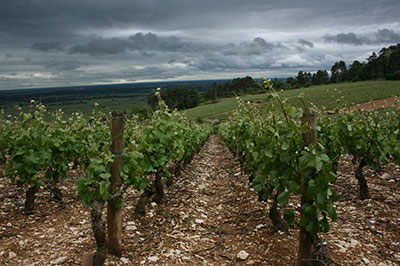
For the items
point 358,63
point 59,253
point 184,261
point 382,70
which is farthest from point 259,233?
point 358,63

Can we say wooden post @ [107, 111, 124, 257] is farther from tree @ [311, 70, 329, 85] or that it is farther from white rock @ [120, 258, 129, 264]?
tree @ [311, 70, 329, 85]

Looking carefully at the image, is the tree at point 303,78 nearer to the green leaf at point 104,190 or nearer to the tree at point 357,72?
the tree at point 357,72

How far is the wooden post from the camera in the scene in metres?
3.47

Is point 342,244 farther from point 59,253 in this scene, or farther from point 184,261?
point 59,253

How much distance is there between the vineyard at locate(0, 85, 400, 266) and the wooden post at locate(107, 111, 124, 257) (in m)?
0.01

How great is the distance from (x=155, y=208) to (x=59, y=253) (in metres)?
2.16

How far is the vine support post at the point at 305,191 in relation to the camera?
2.85m

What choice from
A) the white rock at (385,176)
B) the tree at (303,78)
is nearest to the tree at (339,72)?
the tree at (303,78)

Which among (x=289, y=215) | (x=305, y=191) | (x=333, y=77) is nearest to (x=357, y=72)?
(x=333, y=77)

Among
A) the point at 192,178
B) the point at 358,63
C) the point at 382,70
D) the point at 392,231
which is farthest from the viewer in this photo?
the point at 358,63

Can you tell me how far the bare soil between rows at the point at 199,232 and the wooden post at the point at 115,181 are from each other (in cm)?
22

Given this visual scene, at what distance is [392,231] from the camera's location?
4.16 meters

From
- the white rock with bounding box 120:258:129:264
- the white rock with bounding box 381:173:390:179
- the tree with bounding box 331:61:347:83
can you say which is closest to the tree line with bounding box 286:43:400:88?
the tree with bounding box 331:61:347:83

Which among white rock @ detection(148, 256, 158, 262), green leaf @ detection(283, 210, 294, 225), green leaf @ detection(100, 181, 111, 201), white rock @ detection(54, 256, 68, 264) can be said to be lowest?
white rock @ detection(148, 256, 158, 262)
